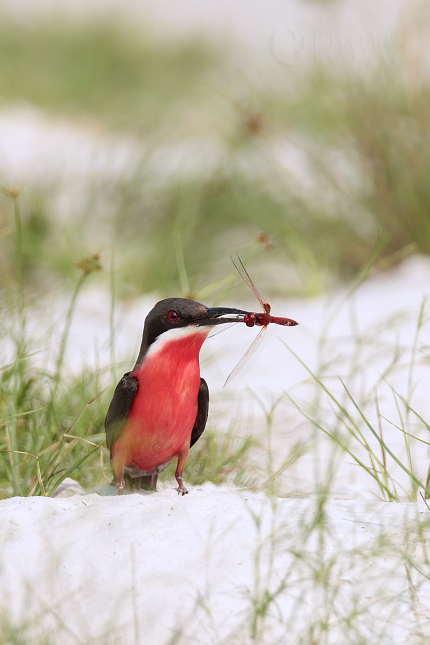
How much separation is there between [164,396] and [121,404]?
0.15 metres

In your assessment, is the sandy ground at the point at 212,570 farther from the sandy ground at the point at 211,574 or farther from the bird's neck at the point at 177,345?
the bird's neck at the point at 177,345

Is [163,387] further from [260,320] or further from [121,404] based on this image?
[260,320]

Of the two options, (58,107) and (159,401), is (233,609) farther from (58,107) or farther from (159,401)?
(58,107)

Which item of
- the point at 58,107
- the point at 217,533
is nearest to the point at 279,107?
the point at 217,533

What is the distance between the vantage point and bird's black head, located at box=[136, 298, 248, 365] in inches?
86.3

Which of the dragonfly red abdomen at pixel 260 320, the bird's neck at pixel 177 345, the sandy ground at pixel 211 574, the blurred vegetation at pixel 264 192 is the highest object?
the blurred vegetation at pixel 264 192

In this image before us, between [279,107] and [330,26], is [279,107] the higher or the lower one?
the lower one

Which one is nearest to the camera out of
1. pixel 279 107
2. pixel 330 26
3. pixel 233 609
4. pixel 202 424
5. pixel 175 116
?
pixel 233 609

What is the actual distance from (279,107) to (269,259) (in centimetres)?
133

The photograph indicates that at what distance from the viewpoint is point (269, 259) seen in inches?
254

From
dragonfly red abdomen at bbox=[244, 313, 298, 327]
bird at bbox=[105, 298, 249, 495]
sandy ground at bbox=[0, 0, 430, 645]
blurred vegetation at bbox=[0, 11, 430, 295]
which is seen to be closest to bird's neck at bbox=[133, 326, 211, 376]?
bird at bbox=[105, 298, 249, 495]

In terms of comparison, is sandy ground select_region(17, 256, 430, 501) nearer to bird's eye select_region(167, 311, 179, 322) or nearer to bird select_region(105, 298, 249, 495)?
bird select_region(105, 298, 249, 495)

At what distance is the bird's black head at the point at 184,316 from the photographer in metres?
2.19

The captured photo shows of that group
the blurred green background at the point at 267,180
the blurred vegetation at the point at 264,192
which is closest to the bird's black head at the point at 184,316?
the blurred green background at the point at 267,180
